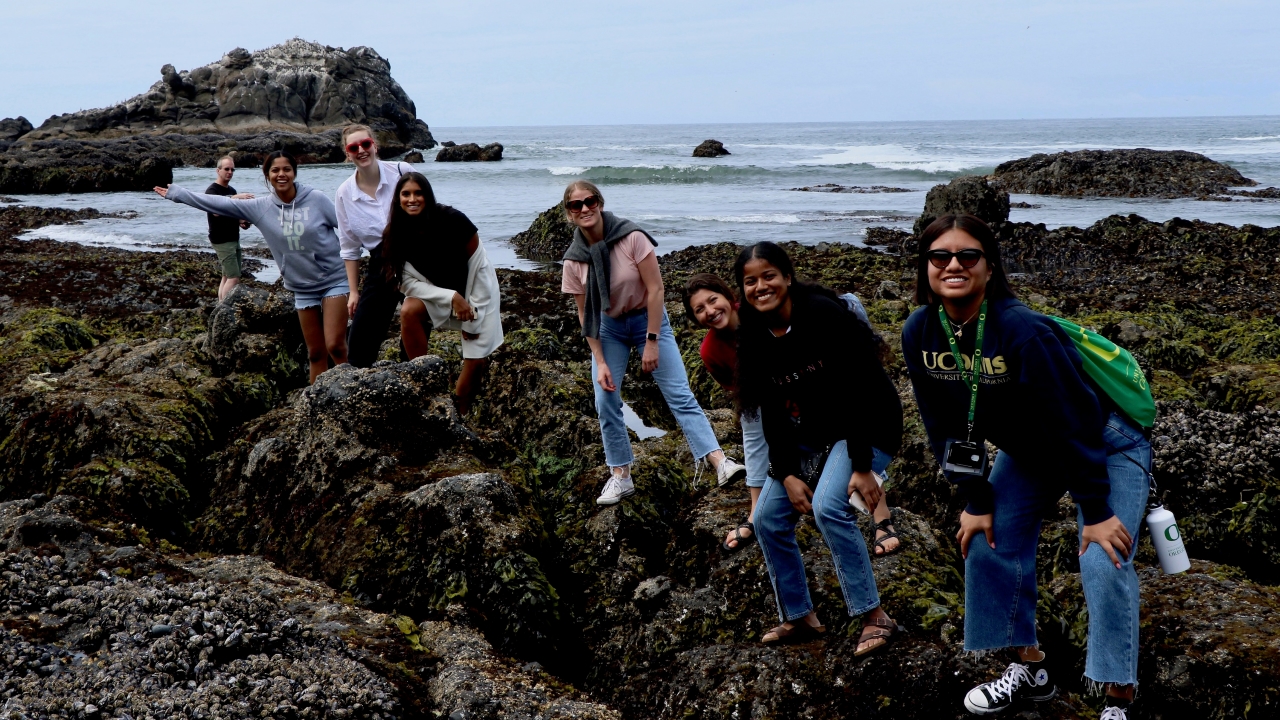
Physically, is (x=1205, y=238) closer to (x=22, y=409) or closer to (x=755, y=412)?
(x=755, y=412)

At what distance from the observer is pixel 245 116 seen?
70.9 m

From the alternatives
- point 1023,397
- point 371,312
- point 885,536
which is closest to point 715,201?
point 371,312

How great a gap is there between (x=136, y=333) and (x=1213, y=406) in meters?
10.5

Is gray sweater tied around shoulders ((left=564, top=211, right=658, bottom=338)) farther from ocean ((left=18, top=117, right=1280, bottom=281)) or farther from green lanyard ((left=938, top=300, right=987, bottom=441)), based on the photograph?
ocean ((left=18, top=117, right=1280, bottom=281))

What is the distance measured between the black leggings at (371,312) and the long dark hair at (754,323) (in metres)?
3.19

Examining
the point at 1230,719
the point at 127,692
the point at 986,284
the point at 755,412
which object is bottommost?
the point at 1230,719

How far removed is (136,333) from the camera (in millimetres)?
9703

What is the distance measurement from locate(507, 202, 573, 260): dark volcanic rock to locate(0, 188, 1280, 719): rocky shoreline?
959cm

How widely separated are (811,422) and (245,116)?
256ft

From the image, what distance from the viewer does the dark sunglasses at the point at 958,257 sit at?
9.46 ft

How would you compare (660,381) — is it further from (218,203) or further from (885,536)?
(218,203)

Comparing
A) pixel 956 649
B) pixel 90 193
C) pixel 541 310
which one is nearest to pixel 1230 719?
pixel 956 649

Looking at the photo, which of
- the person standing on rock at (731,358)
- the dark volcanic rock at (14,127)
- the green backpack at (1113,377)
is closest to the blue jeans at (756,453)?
the person standing on rock at (731,358)

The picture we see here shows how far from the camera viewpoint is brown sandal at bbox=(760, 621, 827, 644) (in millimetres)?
3615
